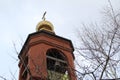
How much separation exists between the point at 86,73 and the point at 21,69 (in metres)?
10.7

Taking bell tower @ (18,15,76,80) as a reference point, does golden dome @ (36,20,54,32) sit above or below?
above

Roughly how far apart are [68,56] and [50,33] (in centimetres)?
167

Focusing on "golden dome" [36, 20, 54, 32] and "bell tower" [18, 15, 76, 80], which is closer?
"bell tower" [18, 15, 76, 80]

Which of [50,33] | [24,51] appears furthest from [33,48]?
[50,33]

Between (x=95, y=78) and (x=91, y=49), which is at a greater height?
(x=91, y=49)

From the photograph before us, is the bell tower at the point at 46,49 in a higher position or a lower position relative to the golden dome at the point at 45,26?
lower

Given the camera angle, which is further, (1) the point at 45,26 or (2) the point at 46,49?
(1) the point at 45,26

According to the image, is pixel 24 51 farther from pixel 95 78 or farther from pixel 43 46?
pixel 95 78

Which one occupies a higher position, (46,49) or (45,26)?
(45,26)

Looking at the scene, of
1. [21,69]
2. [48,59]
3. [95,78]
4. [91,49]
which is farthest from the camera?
[21,69]

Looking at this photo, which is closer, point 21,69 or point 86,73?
point 86,73

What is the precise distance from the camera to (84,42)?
635cm

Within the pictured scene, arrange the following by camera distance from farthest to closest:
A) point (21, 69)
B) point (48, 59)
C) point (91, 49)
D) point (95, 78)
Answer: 1. point (21, 69)
2. point (48, 59)
3. point (91, 49)
4. point (95, 78)

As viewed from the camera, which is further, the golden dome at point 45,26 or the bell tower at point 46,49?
the golden dome at point 45,26
